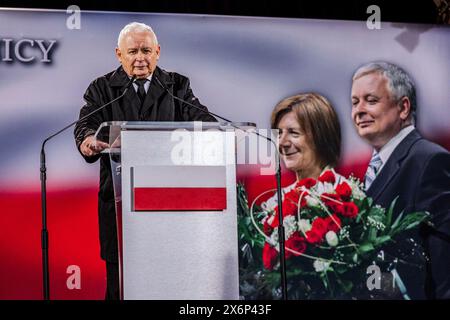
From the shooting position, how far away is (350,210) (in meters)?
4.57

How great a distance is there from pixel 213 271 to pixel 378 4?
7.30 ft

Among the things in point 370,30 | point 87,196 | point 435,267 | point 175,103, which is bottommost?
point 435,267

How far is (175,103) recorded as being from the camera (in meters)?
4.45

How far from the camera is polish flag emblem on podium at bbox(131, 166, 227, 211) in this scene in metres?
3.20

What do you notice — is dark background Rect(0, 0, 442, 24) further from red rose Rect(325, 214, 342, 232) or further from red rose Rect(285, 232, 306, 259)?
red rose Rect(285, 232, 306, 259)

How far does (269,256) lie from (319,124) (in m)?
0.79

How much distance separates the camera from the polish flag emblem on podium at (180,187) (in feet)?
10.5

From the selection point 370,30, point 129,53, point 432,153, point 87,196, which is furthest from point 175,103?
point 432,153

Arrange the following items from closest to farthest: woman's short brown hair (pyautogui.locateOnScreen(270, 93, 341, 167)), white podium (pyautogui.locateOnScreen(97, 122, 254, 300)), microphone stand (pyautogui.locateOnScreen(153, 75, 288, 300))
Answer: white podium (pyautogui.locateOnScreen(97, 122, 254, 300))
microphone stand (pyautogui.locateOnScreen(153, 75, 288, 300))
woman's short brown hair (pyautogui.locateOnScreen(270, 93, 341, 167))

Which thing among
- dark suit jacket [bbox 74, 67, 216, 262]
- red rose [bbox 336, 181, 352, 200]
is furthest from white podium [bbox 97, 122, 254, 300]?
red rose [bbox 336, 181, 352, 200]

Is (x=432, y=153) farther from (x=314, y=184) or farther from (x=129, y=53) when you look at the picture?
(x=129, y=53)

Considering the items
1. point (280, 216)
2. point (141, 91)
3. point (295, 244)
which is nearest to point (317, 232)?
point (295, 244)

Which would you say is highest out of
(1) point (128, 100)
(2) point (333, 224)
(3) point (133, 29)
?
(3) point (133, 29)

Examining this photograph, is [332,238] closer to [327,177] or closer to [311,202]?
[311,202]
